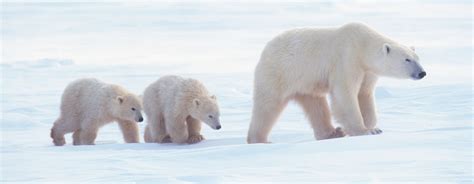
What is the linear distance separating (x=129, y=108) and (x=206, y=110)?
98 cm

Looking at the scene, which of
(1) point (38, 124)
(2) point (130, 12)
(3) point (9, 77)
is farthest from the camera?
(2) point (130, 12)

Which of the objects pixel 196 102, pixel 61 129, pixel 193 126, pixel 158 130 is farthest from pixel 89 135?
pixel 196 102

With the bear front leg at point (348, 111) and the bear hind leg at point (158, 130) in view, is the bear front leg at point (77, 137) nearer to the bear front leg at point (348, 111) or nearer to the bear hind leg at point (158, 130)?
the bear hind leg at point (158, 130)

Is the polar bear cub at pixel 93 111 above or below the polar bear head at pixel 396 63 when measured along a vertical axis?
below

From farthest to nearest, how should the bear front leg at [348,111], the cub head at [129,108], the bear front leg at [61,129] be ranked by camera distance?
the bear front leg at [61,129] → the cub head at [129,108] → the bear front leg at [348,111]

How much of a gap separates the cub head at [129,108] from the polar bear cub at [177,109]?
1.18ft

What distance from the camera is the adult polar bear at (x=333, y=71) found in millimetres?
7137

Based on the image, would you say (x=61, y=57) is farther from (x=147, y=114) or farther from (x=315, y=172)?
(x=315, y=172)

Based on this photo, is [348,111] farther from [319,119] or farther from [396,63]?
[319,119]

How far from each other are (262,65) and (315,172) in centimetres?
276

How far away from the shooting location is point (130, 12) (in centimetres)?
2717

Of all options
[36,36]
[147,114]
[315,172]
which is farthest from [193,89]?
[36,36]

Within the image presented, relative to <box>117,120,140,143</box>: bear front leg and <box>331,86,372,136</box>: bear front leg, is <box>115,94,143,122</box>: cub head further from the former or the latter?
<box>331,86,372,136</box>: bear front leg

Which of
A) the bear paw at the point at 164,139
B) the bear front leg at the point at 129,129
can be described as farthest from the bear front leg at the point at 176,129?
the bear front leg at the point at 129,129
